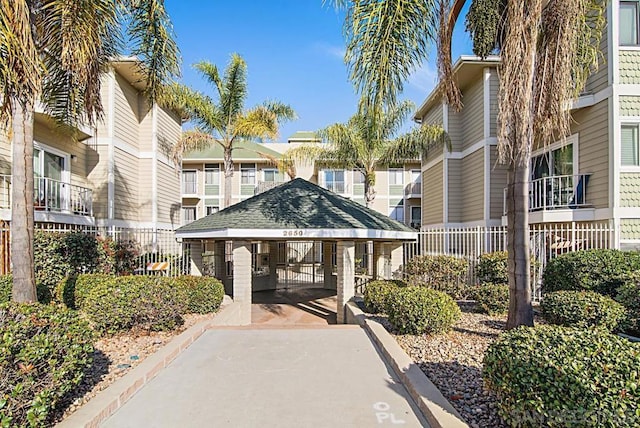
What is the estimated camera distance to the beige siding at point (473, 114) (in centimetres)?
1675

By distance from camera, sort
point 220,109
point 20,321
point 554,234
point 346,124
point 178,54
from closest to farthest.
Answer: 1. point 20,321
2. point 178,54
3. point 554,234
4. point 220,109
5. point 346,124

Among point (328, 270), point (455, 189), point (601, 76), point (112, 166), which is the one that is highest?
point (601, 76)

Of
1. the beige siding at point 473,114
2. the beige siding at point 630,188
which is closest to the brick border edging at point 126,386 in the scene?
the beige siding at point 630,188

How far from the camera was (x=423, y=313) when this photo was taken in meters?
6.84

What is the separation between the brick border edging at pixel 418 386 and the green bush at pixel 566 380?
21.3 inches

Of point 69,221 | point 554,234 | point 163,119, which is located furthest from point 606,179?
point 163,119

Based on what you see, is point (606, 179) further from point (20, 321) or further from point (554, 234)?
point (20, 321)

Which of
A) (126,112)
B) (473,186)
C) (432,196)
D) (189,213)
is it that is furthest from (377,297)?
(189,213)

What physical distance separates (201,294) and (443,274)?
7.35 m

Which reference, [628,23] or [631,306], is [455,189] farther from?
[631,306]

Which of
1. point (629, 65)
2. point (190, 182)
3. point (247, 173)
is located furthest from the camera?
point (247, 173)

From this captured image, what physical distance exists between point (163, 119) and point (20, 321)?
17.6 metres

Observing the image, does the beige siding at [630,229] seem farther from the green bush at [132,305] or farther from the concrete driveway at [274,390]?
the green bush at [132,305]

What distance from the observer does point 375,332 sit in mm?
7180
